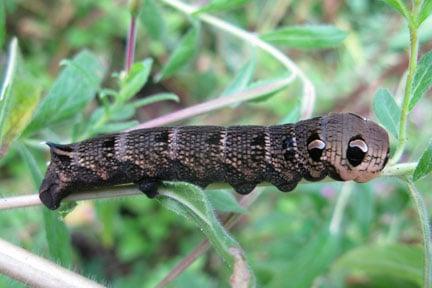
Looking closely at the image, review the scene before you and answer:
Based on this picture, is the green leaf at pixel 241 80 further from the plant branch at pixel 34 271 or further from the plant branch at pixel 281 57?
the plant branch at pixel 34 271

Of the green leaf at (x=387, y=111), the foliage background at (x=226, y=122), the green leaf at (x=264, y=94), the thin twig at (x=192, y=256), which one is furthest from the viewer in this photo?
the foliage background at (x=226, y=122)

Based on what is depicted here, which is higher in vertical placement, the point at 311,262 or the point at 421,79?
the point at 421,79

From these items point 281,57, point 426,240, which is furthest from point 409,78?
point 281,57

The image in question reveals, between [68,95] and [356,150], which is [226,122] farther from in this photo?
[356,150]

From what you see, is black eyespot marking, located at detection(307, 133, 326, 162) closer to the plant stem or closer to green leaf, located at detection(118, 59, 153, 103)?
the plant stem

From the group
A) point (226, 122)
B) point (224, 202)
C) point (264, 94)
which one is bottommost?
point (226, 122)

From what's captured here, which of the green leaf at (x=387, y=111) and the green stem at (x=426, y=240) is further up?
the green leaf at (x=387, y=111)

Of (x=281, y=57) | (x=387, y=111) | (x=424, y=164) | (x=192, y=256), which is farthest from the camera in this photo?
(x=281, y=57)

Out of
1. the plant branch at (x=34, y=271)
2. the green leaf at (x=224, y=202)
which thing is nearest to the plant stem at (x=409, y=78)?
the green leaf at (x=224, y=202)
